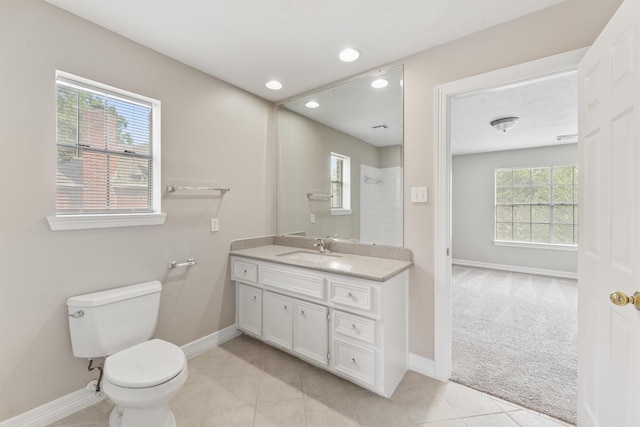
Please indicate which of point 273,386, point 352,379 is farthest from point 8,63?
point 352,379

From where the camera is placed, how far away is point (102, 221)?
1.76m

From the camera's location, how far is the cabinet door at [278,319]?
217cm

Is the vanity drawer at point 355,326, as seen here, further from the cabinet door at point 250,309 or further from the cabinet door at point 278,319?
the cabinet door at point 250,309

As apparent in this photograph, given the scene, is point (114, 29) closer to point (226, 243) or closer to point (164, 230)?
point (164, 230)

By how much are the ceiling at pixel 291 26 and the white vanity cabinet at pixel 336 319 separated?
1609 mm

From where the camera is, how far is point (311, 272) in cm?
200

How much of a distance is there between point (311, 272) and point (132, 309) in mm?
1163

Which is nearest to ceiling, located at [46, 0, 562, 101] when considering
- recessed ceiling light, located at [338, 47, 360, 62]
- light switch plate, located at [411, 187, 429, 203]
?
recessed ceiling light, located at [338, 47, 360, 62]

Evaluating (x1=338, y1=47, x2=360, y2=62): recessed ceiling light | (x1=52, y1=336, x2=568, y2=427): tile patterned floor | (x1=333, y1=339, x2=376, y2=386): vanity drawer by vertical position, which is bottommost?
(x1=52, y1=336, x2=568, y2=427): tile patterned floor

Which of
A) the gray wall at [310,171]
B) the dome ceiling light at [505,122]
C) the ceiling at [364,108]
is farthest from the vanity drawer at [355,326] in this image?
the dome ceiling light at [505,122]

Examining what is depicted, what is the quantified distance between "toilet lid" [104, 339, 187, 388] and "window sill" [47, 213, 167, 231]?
780mm

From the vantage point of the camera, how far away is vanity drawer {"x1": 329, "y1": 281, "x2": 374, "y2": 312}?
1.73 meters

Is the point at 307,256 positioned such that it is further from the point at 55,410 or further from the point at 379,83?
the point at 55,410

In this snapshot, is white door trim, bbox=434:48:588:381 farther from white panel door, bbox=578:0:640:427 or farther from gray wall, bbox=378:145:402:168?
white panel door, bbox=578:0:640:427
